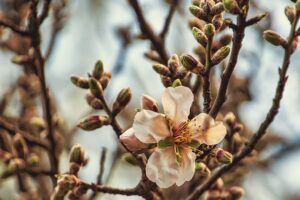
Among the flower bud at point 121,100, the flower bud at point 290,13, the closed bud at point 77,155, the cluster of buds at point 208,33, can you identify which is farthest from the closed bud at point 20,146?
the flower bud at point 290,13

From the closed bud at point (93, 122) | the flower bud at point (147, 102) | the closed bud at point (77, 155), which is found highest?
the flower bud at point (147, 102)

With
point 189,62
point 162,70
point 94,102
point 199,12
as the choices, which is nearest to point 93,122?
point 94,102

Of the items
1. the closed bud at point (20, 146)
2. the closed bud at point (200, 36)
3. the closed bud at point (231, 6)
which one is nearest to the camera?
the closed bud at point (231, 6)

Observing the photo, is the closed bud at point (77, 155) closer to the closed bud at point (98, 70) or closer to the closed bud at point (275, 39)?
the closed bud at point (98, 70)

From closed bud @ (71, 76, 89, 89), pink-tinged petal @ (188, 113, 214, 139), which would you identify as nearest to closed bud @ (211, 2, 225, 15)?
pink-tinged petal @ (188, 113, 214, 139)

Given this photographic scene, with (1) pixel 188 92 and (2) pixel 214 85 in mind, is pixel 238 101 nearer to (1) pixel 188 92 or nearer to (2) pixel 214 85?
(2) pixel 214 85

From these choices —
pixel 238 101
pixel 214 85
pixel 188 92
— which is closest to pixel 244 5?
pixel 188 92

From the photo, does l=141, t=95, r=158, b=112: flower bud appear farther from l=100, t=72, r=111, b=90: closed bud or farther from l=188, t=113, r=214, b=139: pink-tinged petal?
l=100, t=72, r=111, b=90: closed bud
